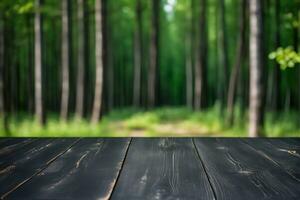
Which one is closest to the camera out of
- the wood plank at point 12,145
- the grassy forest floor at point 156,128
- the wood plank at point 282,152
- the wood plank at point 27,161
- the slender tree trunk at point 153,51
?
the wood plank at point 27,161

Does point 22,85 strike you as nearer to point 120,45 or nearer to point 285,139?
point 120,45

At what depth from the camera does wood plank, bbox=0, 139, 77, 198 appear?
186 centimetres

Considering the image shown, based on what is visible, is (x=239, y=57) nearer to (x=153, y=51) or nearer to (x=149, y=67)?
(x=153, y=51)

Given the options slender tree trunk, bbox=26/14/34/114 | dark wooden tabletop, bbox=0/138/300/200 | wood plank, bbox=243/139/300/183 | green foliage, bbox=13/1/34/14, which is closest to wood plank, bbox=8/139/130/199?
dark wooden tabletop, bbox=0/138/300/200

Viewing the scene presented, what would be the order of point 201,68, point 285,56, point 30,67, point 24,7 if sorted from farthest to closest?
point 30,67 → point 201,68 → point 24,7 → point 285,56

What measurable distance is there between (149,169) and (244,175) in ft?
1.73

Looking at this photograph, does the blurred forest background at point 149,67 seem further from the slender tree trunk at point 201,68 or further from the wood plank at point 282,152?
the wood plank at point 282,152

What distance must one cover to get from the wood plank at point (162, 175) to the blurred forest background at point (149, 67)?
351 centimetres

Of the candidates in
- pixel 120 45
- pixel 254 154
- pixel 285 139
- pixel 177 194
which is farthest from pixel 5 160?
pixel 120 45

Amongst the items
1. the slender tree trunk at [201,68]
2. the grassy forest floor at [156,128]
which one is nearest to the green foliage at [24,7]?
the grassy forest floor at [156,128]

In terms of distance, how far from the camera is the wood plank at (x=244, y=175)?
5.40 ft

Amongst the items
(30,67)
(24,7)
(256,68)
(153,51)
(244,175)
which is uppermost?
(24,7)

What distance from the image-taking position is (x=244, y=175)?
1978 mm

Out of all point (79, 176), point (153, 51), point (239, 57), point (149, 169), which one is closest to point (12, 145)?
point (79, 176)
